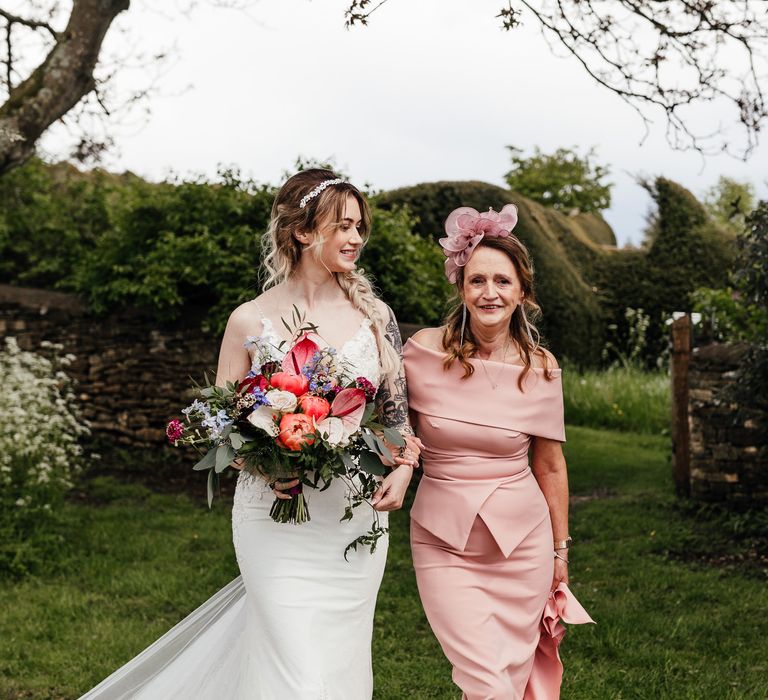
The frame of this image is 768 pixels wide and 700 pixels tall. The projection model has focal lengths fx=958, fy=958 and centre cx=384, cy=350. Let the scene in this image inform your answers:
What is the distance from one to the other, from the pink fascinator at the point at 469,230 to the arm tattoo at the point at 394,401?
412 millimetres

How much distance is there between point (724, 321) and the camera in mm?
10242

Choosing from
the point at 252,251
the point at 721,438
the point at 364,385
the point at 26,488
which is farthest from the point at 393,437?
the point at 252,251

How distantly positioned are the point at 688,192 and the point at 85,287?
1133cm

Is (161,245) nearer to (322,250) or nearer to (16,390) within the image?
(16,390)

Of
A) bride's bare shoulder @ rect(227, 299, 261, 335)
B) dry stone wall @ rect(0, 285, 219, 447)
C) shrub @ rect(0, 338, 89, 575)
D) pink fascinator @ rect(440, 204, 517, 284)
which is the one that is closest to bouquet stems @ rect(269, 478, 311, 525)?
bride's bare shoulder @ rect(227, 299, 261, 335)

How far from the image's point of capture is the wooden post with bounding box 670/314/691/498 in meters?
8.87

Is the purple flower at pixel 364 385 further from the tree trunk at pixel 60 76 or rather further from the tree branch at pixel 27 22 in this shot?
the tree branch at pixel 27 22

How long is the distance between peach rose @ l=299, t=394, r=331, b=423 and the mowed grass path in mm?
2422

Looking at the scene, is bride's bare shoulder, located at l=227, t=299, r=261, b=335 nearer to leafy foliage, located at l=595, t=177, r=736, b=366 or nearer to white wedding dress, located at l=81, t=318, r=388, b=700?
white wedding dress, located at l=81, t=318, r=388, b=700

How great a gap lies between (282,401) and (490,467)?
92 centimetres

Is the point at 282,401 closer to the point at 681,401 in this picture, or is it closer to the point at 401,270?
the point at 681,401

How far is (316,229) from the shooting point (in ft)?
11.5

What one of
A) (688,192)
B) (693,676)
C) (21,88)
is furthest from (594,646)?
(688,192)

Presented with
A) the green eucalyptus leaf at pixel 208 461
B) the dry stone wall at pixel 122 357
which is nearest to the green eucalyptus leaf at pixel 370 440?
the green eucalyptus leaf at pixel 208 461
